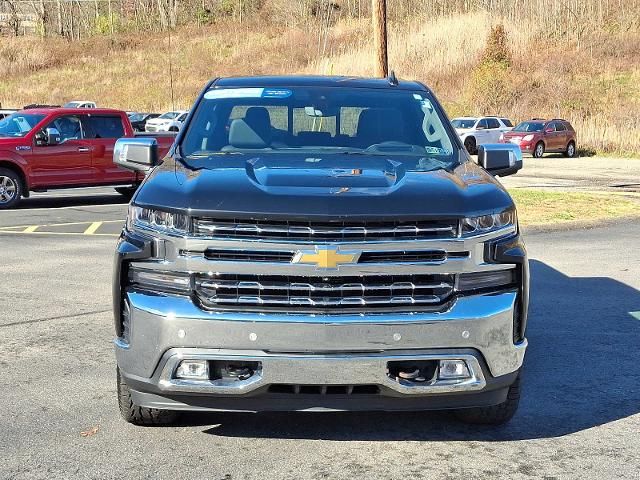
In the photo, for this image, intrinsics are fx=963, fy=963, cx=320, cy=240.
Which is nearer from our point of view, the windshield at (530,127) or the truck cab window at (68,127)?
the truck cab window at (68,127)

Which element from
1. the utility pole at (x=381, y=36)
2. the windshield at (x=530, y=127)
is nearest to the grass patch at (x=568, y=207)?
the utility pole at (x=381, y=36)

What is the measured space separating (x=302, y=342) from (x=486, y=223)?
1.05 m

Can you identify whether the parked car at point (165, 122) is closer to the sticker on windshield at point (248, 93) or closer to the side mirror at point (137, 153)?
the sticker on windshield at point (248, 93)

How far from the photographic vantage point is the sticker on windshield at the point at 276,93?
243 inches

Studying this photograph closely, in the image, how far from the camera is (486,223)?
4508mm

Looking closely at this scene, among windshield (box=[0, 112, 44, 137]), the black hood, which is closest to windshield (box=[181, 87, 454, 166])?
the black hood

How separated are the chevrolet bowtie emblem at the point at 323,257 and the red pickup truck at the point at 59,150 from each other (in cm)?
1344

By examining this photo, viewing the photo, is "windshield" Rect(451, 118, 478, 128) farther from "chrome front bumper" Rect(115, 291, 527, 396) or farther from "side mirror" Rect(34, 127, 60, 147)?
"chrome front bumper" Rect(115, 291, 527, 396)

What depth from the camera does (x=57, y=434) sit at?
4.93 metres

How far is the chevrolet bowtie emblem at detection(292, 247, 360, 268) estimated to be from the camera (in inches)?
167

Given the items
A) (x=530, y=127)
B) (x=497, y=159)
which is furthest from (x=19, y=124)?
(x=530, y=127)

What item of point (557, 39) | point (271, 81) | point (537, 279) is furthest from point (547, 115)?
point (271, 81)

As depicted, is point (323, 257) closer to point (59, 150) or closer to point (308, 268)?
point (308, 268)

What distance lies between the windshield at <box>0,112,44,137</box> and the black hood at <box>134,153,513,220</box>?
43.8 feet
